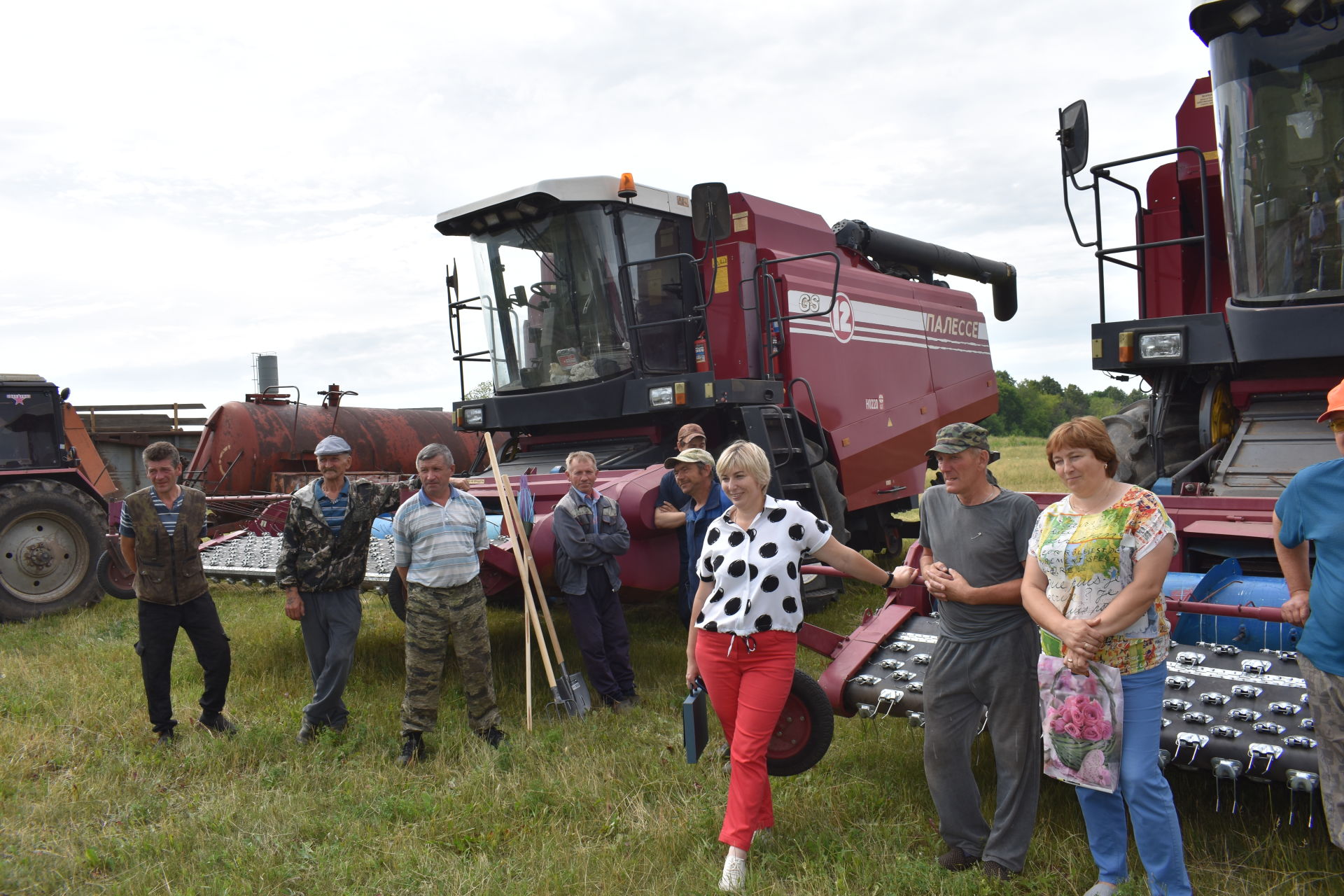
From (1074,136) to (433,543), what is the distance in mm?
4305

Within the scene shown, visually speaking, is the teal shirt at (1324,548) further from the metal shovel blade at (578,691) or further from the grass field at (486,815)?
the metal shovel blade at (578,691)

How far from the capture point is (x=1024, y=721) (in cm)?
336

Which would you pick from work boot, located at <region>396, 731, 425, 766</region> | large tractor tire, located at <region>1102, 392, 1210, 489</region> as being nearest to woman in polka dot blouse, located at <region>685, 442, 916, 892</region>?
work boot, located at <region>396, 731, 425, 766</region>

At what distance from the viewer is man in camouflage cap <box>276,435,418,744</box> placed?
534 cm

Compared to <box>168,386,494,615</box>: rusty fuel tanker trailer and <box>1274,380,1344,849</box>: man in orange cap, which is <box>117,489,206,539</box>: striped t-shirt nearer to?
<box>168,386,494,615</box>: rusty fuel tanker trailer

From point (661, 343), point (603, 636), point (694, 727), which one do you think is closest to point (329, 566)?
point (603, 636)

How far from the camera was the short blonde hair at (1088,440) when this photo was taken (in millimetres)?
3096

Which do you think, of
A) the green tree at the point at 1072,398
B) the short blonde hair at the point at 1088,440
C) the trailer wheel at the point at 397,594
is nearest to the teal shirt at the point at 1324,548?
the short blonde hair at the point at 1088,440

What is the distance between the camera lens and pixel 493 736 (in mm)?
5258

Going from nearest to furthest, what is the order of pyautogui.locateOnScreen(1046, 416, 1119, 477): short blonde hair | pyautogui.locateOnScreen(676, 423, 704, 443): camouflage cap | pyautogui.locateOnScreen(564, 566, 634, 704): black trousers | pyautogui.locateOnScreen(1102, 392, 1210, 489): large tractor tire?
1. pyautogui.locateOnScreen(1046, 416, 1119, 477): short blonde hair
2. pyautogui.locateOnScreen(564, 566, 634, 704): black trousers
3. pyautogui.locateOnScreen(676, 423, 704, 443): camouflage cap
4. pyautogui.locateOnScreen(1102, 392, 1210, 489): large tractor tire

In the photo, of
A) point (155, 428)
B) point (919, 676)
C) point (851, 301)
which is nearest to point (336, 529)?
point (919, 676)

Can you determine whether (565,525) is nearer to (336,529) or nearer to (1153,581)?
(336,529)

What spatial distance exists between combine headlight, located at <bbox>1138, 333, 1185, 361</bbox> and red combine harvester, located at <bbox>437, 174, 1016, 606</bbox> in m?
2.23

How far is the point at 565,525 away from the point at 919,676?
239cm
